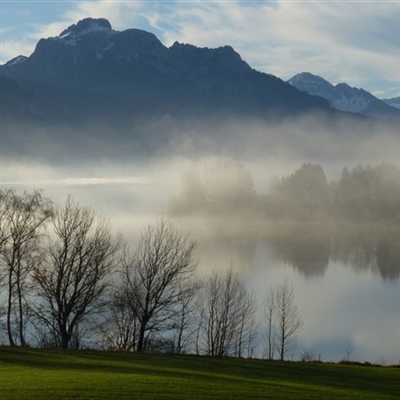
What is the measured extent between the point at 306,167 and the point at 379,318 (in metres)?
75.6

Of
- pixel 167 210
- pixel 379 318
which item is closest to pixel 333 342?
pixel 379 318

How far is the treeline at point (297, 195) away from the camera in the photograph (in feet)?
389

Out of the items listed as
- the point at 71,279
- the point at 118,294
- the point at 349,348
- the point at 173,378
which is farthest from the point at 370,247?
the point at 173,378

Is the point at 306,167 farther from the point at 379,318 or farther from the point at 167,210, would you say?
the point at 379,318

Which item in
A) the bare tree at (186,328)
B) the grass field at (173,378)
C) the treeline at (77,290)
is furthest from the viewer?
the bare tree at (186,328)

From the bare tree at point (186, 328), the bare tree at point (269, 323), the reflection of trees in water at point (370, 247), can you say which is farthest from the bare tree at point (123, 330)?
the reflection of trees in water at point (370, 247)

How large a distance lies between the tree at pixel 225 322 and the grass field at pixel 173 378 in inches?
406

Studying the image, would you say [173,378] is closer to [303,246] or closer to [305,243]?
[303,246]

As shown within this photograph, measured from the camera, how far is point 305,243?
9469 cm

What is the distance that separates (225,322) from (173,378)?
59.3 feet

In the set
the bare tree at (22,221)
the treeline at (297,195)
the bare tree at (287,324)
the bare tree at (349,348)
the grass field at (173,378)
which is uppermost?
the treeline at (297,195)

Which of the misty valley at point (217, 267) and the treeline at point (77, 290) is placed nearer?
the treeline at point (77, 290)

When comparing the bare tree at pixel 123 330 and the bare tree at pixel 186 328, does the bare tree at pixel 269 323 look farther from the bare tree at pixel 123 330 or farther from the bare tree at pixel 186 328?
the bare tree at pixel 123 330

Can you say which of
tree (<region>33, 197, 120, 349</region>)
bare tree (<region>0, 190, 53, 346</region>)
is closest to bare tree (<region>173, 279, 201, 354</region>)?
tree (<region>33, 197, 120, 349</region>)
